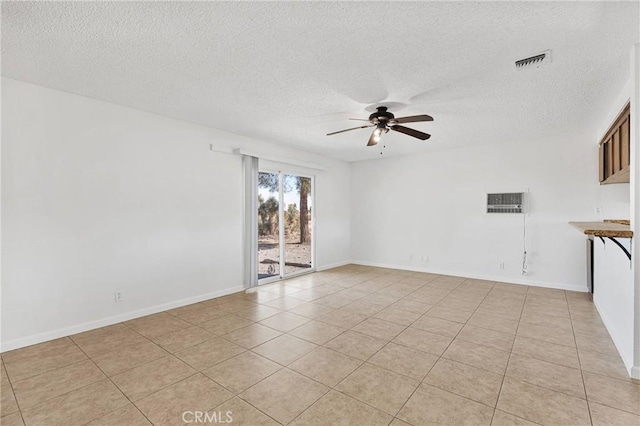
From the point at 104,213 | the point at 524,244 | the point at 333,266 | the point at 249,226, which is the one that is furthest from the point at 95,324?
the point at 524,244

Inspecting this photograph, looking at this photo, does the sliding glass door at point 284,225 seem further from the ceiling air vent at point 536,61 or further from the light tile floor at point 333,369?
the ceiling air vent at point 536,61

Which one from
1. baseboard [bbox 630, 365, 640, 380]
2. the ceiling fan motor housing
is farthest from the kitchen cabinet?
the ceiling fan motor housing

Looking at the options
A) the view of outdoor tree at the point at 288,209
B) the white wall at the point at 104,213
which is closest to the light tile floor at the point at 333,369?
the white wall at the point at 104,213

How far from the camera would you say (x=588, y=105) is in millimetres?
3549

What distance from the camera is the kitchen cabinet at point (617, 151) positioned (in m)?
3.11

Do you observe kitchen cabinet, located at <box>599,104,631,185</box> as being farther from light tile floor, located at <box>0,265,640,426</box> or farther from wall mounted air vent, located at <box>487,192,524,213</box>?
light tile floor, located at <box>0,265,640,426</box>

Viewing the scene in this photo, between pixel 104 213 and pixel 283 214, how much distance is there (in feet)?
9.75

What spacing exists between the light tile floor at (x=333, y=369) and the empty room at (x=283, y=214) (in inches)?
0.9

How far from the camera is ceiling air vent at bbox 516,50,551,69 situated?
243 cm

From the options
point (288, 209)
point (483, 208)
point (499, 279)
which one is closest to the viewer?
point (499, 279)

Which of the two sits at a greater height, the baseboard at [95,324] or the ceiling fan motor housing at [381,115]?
the ceiling fan motor housing at [381,115]

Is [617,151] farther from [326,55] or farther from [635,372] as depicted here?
[326,55]

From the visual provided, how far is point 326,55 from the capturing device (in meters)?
2.48

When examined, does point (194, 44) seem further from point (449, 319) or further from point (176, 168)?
point (449, 319)
